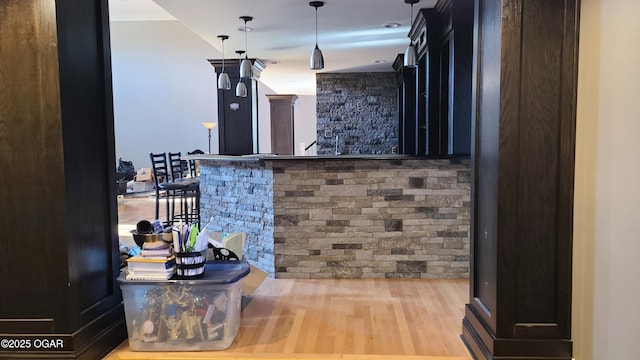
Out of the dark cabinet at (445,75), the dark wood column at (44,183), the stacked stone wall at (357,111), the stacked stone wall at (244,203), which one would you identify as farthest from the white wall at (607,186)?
the stacked stone wall at (357,111)

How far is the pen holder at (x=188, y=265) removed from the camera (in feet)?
7.70

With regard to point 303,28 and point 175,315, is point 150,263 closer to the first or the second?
point 175,315

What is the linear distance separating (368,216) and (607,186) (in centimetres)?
214

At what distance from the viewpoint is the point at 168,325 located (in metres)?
2.34

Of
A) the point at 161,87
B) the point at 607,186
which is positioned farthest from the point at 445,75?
the point at 161,87

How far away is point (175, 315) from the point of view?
7.68 ft

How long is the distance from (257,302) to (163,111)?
35.7 feet

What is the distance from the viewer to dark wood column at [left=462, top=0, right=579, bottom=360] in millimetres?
1924

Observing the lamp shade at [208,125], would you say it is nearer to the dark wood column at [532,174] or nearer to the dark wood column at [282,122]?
the dark wood column at [282,122]

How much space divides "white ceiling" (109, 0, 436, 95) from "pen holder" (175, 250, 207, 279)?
2.71m

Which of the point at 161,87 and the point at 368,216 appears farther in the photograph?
the point at 161,87

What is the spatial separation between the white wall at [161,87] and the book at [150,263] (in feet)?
35.3

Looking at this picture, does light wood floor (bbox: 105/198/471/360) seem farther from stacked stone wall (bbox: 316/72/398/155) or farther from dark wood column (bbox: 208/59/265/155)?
stacked stone wall (bbox: 316/72/398/155)

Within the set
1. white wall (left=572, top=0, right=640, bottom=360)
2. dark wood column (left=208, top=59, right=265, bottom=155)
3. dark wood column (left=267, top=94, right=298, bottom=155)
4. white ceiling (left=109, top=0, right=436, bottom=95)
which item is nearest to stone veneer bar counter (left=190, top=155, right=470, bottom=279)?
white ceiling (left=109, top=0, right=436, bottom=95)
